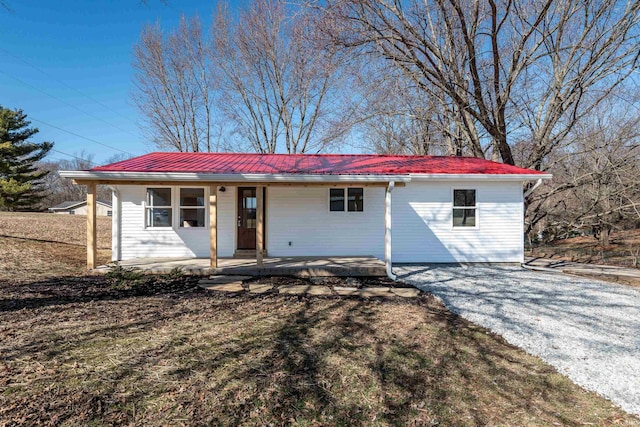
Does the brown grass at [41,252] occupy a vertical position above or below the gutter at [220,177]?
below

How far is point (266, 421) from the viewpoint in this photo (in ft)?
7.41

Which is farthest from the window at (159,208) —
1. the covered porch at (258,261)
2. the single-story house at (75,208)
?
the single-story house at (75,208)

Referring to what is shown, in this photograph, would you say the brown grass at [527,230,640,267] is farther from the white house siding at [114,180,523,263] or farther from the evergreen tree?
the evergreen tree

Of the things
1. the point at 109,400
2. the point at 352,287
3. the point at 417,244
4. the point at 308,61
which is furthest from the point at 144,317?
the point at 308,61

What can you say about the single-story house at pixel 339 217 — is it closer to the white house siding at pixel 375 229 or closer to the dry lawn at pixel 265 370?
the white house siding at pixel 375 229

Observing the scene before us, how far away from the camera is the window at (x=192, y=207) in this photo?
885cm

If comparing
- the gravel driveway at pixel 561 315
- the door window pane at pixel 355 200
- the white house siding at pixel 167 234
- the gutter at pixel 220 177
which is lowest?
the gravel driveway at pixel 561 315

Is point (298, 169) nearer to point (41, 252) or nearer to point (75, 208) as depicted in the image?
point (41, 252)

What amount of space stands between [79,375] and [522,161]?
16472 mm

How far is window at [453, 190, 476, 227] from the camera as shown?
9086 millimetres

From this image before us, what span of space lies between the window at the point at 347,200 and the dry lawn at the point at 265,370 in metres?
4.35

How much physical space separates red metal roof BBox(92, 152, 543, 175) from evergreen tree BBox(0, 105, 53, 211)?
22331mm

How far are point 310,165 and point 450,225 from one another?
4.31 m

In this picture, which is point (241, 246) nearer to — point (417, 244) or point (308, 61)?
point (417, 244)
